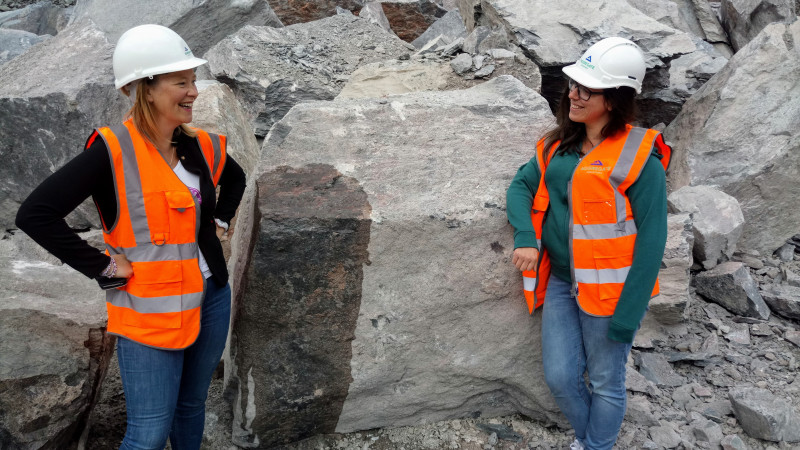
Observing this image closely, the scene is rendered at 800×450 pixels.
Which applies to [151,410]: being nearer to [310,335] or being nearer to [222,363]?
[310,335]

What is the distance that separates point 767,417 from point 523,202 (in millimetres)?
1511

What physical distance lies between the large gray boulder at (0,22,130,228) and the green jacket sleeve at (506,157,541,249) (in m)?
2.73

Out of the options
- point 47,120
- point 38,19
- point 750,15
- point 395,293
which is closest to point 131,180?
point 395,293

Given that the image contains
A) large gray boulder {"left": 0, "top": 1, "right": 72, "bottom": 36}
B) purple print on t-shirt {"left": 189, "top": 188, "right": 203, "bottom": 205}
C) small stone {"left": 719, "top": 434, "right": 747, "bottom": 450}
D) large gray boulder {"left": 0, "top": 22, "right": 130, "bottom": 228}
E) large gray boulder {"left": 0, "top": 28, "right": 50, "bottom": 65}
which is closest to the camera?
purple print on t-shirt {"left": 189, "top": 188, "right": 203, "bottom": 205}

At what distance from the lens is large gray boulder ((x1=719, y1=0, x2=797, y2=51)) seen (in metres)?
7.03

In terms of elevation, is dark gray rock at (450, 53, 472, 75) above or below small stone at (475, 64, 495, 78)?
above

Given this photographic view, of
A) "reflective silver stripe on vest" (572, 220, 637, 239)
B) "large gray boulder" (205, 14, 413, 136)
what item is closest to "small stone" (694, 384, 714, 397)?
A: "reflective silver stripe on vest" (572, 220, 637, 239)

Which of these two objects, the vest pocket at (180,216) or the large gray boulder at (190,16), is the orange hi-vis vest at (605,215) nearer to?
the vest pocket at (180,216)

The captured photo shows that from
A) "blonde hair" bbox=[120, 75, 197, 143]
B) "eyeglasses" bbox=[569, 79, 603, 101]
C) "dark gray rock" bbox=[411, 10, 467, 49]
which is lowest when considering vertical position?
"dark gray rock" bbox=[411, 10, 467, 49]

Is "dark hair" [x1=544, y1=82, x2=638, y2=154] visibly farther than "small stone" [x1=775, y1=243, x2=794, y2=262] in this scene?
No

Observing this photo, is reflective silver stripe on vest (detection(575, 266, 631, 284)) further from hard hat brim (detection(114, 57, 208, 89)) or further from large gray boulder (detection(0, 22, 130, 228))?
large gray boulder (detection(0, 22, 130, 228))

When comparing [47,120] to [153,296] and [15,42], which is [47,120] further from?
[15,42]

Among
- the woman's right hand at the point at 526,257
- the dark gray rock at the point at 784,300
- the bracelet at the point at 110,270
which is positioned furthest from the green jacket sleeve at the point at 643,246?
the dark gray rock at the point at 784,300

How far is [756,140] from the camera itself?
473cm
